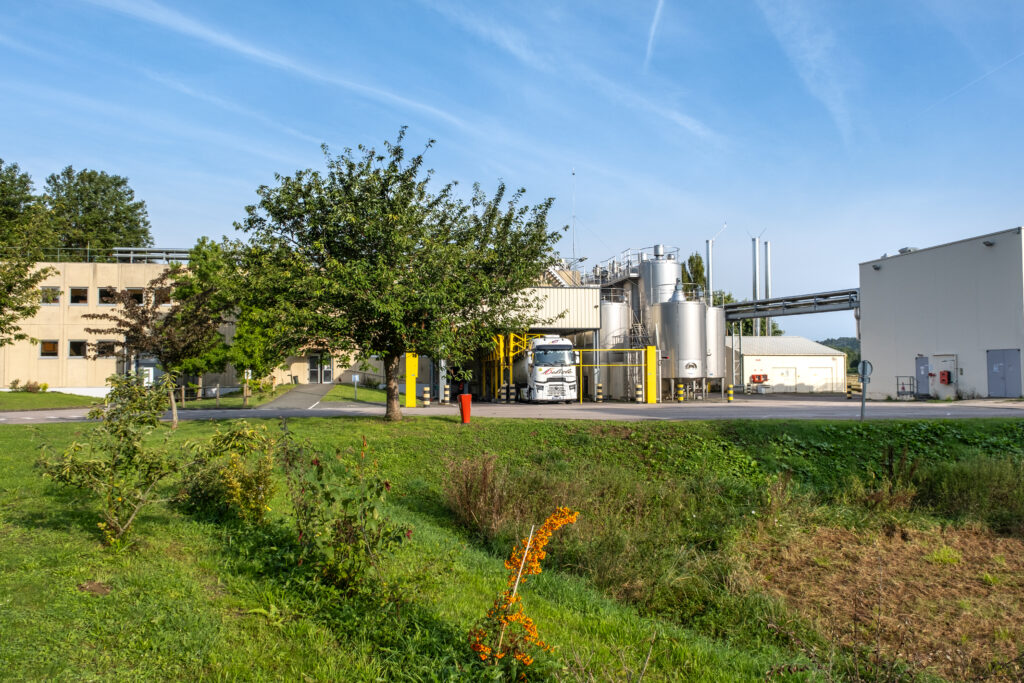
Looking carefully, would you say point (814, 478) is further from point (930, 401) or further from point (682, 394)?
point (930, 401)

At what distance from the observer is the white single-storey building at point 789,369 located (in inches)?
2181

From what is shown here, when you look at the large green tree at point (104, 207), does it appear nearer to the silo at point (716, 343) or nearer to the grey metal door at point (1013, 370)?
the silo at point (716, 343)

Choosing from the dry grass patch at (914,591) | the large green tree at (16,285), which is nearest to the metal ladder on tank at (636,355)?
the dry grass patch at (914,591)

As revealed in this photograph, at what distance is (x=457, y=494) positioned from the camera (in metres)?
11.0

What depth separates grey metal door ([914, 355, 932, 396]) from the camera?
34.7 m

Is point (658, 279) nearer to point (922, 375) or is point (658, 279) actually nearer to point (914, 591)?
point (922, 375)

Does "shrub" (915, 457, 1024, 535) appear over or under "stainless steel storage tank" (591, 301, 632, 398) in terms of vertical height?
under

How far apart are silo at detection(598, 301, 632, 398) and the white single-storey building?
19.6m

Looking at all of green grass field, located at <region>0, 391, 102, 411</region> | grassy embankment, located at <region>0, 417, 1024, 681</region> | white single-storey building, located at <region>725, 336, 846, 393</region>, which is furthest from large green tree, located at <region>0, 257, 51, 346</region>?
white single-storey building, located at <region>725, 336, 846, 393</region>

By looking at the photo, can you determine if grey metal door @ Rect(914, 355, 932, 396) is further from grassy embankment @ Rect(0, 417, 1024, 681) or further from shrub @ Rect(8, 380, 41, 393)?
shrub @ Rect(8, 380, 41, 393)

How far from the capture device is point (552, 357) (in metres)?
31.1

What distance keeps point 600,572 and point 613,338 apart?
2958 centimetres

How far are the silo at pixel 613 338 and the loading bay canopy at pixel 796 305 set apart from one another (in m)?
11.7

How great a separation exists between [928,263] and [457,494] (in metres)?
33.1
